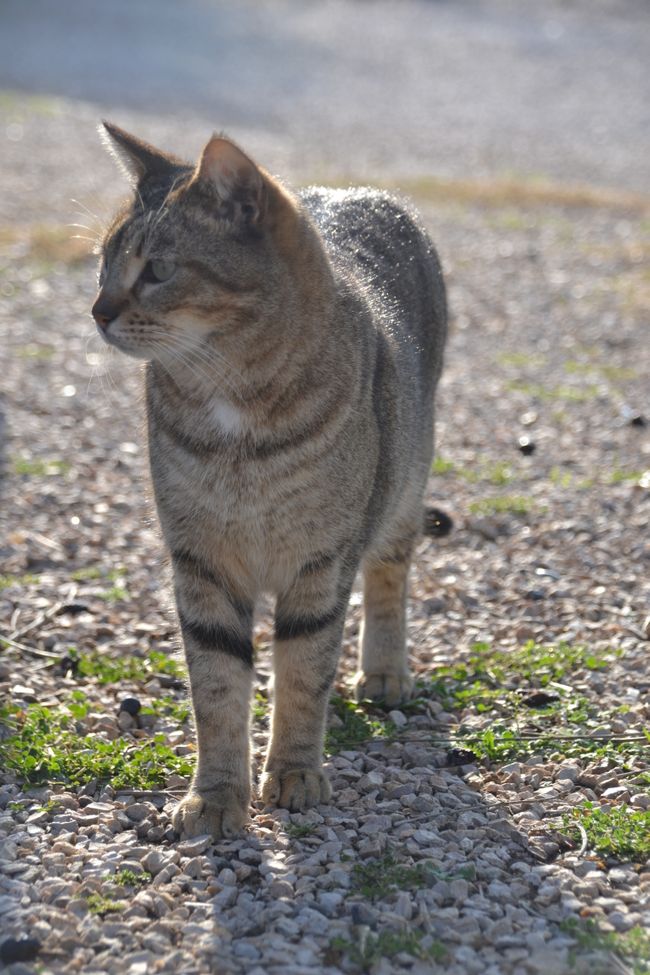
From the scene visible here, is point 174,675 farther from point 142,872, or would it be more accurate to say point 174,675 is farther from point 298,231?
point 298,231

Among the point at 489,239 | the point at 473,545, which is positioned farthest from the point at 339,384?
the point at 489,239

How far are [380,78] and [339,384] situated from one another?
22986 millimetres

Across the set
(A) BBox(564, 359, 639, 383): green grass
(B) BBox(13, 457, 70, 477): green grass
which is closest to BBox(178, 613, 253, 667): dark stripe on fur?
Answer: (B) BBox(13, 457, 70, 477): green grass

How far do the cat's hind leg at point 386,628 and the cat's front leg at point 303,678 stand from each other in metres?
0.60

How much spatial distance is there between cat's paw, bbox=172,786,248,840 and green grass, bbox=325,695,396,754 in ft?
1.74

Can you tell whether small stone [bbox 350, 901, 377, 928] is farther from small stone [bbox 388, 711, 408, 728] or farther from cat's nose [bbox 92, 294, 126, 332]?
cat's nose [bbox 92, 294, 126, 332]

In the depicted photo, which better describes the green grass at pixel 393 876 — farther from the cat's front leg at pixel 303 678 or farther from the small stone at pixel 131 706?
the small stone at pixel 131 706

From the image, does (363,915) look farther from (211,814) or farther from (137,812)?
(137,812)

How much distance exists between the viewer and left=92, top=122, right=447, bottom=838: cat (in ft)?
11.3

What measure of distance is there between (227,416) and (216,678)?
2.44ft

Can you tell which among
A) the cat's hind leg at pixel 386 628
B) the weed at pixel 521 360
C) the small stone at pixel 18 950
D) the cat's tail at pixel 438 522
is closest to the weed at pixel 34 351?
the weed at pixel 521 360

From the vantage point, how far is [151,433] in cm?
372

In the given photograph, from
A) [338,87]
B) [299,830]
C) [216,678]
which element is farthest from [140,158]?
[338,87]

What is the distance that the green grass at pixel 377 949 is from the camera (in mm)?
2875
